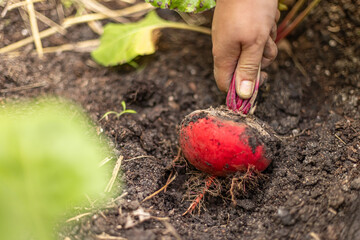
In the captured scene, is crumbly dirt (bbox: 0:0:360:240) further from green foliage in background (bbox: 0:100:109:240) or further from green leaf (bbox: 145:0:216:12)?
green foliage in background (bbox: 0:100:109:240)

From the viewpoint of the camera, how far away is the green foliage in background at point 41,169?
452mm

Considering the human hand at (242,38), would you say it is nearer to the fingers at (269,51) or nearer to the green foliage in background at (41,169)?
the fingers at (269,51)

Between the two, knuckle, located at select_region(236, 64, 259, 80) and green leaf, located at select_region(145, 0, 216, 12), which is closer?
knuckle, located at select_region(236, 64, 259, 80)

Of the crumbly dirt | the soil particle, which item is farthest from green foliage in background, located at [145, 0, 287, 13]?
the soil particle

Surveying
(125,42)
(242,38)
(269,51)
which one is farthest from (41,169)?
(125,42)

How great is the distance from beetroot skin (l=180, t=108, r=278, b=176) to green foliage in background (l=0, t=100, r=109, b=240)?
50.8 inches

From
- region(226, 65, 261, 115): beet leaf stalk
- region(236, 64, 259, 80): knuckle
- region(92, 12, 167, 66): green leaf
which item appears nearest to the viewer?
region(236, 64, 259, 80): knuckle

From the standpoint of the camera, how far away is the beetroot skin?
1747 millimetres

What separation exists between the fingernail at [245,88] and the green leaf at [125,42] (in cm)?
86

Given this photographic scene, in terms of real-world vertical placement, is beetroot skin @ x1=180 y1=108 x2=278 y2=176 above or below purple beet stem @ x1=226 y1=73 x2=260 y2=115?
below

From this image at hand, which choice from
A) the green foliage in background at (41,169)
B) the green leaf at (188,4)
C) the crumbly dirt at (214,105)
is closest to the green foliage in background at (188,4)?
the green leaf at (188,4)

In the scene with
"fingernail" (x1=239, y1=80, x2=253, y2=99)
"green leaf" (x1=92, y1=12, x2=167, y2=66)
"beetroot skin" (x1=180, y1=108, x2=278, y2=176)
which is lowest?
"beetroot skin" (x1=180, y1=108, x2=278, y2=176)

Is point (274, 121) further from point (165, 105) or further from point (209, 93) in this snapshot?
point (165, 105)

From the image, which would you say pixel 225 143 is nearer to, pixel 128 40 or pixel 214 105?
pixel 214 105
